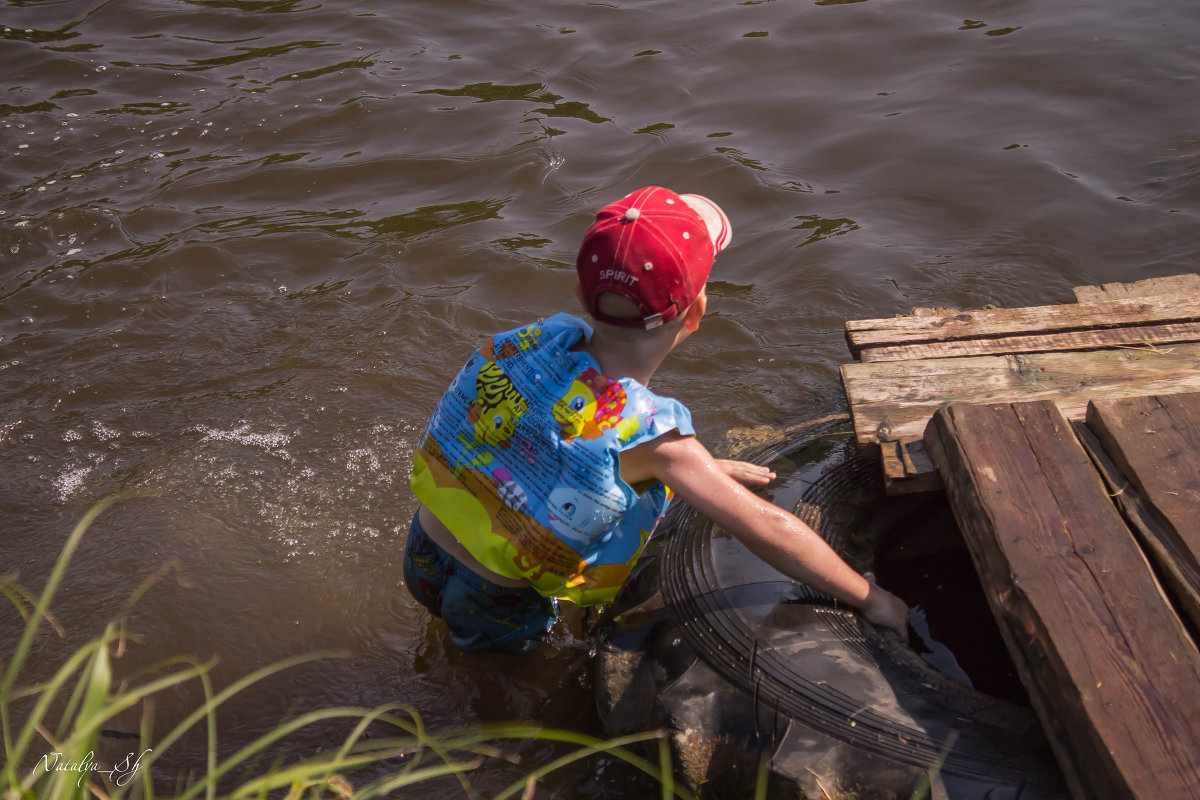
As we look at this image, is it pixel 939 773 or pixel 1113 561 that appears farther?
pixel 1113 561

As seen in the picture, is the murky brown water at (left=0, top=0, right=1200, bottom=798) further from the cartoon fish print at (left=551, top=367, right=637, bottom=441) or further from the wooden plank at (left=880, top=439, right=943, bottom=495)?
the wooden plank at (left=880, top=439, right=943, bottom=495)

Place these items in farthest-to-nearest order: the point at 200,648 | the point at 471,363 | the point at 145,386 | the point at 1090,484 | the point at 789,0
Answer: the point at 789,0 < the point at 145,386 < the point at 200,648 < the point at 471,363 < the point at 1090,484

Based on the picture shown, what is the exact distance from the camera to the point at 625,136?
6.60 m

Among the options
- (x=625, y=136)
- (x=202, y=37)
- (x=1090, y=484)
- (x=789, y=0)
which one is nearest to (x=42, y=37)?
(x=202, y=37)

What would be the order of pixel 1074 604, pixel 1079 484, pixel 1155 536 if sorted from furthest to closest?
1. pixel 1079 484
2. pixel 1155 536
3. pixel 1074 604

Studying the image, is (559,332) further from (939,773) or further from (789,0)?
(789,0)

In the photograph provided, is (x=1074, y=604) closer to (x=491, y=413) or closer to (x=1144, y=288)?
(x=491, y=413)

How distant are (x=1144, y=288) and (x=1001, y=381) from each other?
1.13m

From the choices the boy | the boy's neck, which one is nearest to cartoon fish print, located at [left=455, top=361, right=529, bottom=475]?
the boy

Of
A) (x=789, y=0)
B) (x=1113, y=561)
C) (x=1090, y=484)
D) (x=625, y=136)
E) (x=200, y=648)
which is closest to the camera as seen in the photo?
(x=1113, y=561)

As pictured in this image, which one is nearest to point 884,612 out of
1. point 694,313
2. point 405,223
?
point 694,313

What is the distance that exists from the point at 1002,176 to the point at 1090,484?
12.7ft

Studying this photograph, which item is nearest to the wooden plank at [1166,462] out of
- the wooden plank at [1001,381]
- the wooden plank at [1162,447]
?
the wooden plank at [1162,447]

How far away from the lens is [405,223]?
19.5ft
